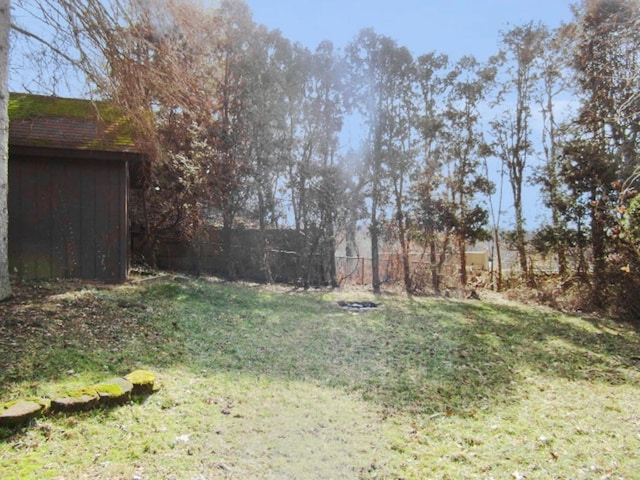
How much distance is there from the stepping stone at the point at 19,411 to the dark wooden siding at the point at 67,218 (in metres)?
5.15

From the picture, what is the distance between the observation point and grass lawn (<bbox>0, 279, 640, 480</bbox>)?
2.67 meters

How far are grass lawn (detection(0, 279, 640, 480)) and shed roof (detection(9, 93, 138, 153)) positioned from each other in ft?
7.86

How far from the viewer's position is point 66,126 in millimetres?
7559

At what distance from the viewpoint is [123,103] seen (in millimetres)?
6281

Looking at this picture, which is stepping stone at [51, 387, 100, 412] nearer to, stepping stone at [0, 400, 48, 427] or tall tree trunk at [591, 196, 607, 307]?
stepping stone at [0, 400, 48, 427]

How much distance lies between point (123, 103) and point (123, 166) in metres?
1.67

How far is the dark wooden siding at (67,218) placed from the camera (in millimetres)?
7215

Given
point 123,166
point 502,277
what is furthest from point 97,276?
point 502,277

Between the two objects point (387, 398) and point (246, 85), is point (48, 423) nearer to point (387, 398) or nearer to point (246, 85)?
point (387, 398)

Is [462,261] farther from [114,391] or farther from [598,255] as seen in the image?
[114,391]

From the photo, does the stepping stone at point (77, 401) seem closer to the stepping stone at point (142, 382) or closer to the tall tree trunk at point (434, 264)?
the stepping stone at point (142, 382)

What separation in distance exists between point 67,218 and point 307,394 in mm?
5848

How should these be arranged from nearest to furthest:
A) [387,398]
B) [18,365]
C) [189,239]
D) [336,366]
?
[18,365], [387,398], [336,366], [189,239]

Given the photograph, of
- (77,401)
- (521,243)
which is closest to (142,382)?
(77,401)
